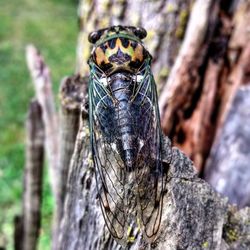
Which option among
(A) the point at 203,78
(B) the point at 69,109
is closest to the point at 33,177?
(B) the point at 69,109

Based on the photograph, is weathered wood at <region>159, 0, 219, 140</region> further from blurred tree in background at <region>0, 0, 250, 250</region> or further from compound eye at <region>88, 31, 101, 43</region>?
compound eye at <region>88, 31, 101, 43</region>

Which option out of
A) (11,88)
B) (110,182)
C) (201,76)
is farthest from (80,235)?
(11,88)

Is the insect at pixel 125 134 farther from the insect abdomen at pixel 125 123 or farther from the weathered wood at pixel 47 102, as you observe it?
the weathered wood at pixel 47 102

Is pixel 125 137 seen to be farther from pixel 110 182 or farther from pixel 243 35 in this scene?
pixel 243 35

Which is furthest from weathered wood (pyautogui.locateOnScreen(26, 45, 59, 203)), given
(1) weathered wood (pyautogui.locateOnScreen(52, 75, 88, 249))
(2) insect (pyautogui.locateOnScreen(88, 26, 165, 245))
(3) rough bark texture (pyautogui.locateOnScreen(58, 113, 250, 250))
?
(3) rough bark texture (pyautogui.locateOnScreen(58, 113, 250, 250))

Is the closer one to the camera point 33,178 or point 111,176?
point 111,176

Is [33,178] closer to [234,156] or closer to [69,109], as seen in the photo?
[69,109]

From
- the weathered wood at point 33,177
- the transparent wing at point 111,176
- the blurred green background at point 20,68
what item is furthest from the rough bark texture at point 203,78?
the blurred green background at point 20,68
